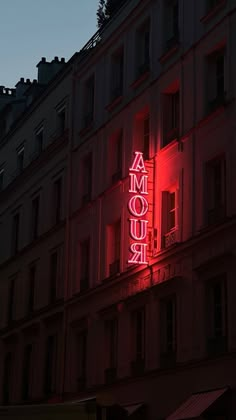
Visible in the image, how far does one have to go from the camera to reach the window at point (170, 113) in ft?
101

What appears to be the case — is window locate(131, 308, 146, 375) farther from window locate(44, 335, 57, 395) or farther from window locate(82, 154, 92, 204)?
window locate(82, 154, 92, 204)

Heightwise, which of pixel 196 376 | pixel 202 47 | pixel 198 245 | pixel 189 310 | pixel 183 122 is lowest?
pixel 196 376

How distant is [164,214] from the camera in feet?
97.5

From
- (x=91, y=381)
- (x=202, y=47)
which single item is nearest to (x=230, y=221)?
(x=202, y=47)

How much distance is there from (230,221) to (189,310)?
3326 mm

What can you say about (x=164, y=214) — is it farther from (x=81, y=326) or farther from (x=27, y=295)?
(x=27, y=295)

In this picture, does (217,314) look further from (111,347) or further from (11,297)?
(11,297)

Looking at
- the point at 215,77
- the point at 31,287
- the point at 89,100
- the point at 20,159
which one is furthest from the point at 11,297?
the point at 215,77

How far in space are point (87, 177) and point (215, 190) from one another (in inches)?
434

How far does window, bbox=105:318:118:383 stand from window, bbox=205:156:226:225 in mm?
7206

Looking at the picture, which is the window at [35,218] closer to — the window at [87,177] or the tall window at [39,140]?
the tall window at [39,140]

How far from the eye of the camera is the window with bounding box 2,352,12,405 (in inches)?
1670

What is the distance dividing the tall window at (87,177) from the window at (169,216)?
7430 mm

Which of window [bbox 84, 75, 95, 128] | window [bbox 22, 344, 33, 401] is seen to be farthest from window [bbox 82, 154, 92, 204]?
window [bbox 22, 344, 33, 401]
